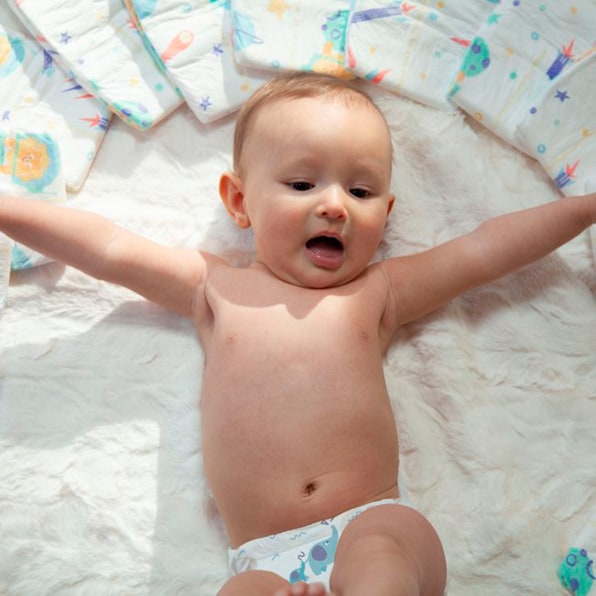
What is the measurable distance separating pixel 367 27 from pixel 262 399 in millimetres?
759

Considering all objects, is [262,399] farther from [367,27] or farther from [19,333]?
[367,27]

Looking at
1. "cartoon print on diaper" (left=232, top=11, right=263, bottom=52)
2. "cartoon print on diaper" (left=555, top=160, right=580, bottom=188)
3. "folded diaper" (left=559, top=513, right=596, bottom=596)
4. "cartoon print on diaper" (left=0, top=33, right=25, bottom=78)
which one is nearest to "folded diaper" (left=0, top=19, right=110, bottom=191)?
"cartoon print on diaper" (left=0, top=33, right=25, bottom=78)

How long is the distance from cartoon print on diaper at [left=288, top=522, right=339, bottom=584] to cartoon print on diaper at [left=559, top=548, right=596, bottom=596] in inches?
15.0

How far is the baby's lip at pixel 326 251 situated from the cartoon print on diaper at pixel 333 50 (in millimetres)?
384

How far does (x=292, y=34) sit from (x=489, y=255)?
22.7 inches

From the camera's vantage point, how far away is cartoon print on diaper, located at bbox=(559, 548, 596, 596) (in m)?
1.13

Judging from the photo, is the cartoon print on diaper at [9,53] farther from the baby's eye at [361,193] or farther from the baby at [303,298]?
the baby's eye at [361,193]

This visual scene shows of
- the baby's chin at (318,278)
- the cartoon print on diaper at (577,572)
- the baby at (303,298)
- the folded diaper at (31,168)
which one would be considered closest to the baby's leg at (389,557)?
the baby at (303,298)

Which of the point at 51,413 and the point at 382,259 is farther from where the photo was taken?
the point at 382,259

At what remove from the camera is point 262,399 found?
1128 mm

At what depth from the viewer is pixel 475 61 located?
1.40 metres

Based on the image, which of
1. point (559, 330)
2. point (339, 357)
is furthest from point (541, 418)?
point (339, 357)

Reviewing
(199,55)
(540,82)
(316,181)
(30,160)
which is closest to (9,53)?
(30,160)

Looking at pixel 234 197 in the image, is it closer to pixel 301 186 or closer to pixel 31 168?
pixel 301 186
